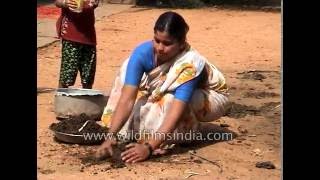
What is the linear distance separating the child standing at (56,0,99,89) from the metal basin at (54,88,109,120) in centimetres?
47

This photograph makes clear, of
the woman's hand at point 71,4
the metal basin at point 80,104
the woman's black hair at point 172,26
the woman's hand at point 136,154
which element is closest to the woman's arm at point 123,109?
the woman's hand at point 136,154

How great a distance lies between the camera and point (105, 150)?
12.5 feet

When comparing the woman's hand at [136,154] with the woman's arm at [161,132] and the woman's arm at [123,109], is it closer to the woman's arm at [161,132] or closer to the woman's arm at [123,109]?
the woman's arm at [161,132]

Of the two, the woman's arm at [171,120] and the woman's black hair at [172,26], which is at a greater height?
the woman's black hair at [172,26]

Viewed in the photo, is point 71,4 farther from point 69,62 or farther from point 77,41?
point 69,62

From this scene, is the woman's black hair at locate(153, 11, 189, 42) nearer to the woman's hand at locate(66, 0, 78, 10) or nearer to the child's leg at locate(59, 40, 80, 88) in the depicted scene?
the woman's hand at locate(66, 0, 78, 10)

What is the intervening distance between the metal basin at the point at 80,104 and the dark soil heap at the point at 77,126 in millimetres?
267

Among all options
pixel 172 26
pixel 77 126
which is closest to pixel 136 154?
pixel 77 126

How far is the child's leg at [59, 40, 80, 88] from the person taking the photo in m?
5.04

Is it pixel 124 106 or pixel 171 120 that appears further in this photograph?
pixel 124 106

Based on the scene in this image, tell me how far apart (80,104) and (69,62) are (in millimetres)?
614

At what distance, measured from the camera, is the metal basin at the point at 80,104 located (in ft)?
15.0

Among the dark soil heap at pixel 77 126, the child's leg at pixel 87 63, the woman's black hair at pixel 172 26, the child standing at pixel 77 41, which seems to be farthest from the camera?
the child's leg at pixel 87 63
